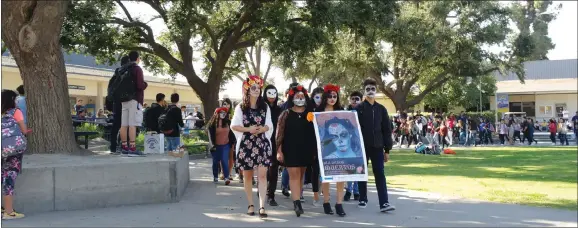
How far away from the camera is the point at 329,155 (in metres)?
6.88

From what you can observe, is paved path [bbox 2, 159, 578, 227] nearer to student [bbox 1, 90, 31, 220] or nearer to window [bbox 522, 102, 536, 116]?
student [bbox 1, 90, 31, 220]

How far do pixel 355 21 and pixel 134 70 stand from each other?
1142 cm

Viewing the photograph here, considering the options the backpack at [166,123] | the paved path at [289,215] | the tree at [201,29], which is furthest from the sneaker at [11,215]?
the tree at [201,29]

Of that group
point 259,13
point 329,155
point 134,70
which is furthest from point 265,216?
point 259,13

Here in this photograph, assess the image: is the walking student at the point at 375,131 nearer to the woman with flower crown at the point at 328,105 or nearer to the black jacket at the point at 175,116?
the woman with flower crown at the point at 328,105

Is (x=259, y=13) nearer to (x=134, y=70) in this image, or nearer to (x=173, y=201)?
(x=134, y=70)

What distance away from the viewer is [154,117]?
11.1 meters

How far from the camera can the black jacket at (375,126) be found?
7230mm

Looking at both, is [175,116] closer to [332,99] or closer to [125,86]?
[125,86]

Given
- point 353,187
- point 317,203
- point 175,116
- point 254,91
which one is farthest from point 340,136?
point 175,116

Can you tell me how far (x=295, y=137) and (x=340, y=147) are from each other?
65 centimetres

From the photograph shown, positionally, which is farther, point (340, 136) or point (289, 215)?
point (289, 215)

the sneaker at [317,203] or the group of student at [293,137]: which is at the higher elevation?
the group of student at [293,137]

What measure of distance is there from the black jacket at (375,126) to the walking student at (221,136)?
359 centimetres
